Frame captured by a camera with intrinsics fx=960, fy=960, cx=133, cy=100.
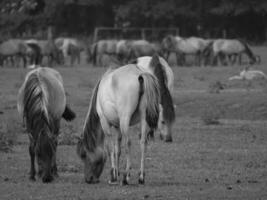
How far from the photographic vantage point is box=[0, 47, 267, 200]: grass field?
10.9 meters

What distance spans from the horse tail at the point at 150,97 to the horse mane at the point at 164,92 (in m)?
5.41

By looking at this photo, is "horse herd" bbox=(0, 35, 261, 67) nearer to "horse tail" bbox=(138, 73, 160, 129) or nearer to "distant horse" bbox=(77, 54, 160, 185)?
"distant horse" bbox=(77, 54, 160, 185)

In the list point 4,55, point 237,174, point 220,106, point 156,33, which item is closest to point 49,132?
point 237,174

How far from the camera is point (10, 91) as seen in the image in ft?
101

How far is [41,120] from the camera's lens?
12062mm

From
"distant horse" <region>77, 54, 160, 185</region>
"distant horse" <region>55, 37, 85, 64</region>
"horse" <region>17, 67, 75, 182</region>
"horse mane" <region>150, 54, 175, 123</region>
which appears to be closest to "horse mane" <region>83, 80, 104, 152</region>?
"distant horse" <region>77, 54, 160, 185</region>

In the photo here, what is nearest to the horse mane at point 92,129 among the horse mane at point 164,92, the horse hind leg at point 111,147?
the horse hind leg at point 111,147

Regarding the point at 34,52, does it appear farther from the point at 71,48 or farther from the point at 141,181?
the point at 141,181

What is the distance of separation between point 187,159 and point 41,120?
122 inches

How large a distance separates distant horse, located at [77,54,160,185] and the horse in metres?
0.42

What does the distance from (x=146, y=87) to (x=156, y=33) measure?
51.3 meters

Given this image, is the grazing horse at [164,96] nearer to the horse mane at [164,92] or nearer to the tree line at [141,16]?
the horse mane at [164,92]

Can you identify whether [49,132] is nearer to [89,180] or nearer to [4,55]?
[89,180]

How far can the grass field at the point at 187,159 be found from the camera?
10.9 m
